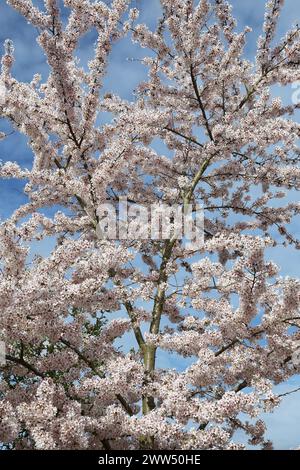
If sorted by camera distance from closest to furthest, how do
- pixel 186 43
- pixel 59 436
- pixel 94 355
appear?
pixel 59 436
pixel 94 355
pixel 186 43

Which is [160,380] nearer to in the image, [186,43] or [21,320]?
[21,320]

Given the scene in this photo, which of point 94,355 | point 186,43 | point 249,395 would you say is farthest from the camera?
point 186,43

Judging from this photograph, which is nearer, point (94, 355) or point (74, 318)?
point (74, 318)

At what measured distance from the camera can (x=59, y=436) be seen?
7.27 m

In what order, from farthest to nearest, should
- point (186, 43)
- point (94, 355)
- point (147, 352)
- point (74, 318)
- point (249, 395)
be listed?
point (186, 43) → point (147, 352) → point (94, 355) → point (74, 318) → point (249, 395)

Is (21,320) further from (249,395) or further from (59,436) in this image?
(249,395)

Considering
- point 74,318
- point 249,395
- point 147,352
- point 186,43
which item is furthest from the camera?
point 186,43

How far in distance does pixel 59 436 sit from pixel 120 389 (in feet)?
4.55

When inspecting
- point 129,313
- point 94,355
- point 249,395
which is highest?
point 129,313

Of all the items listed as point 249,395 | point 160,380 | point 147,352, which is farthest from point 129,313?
point 249,395

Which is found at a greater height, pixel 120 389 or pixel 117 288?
pixel 117 288
